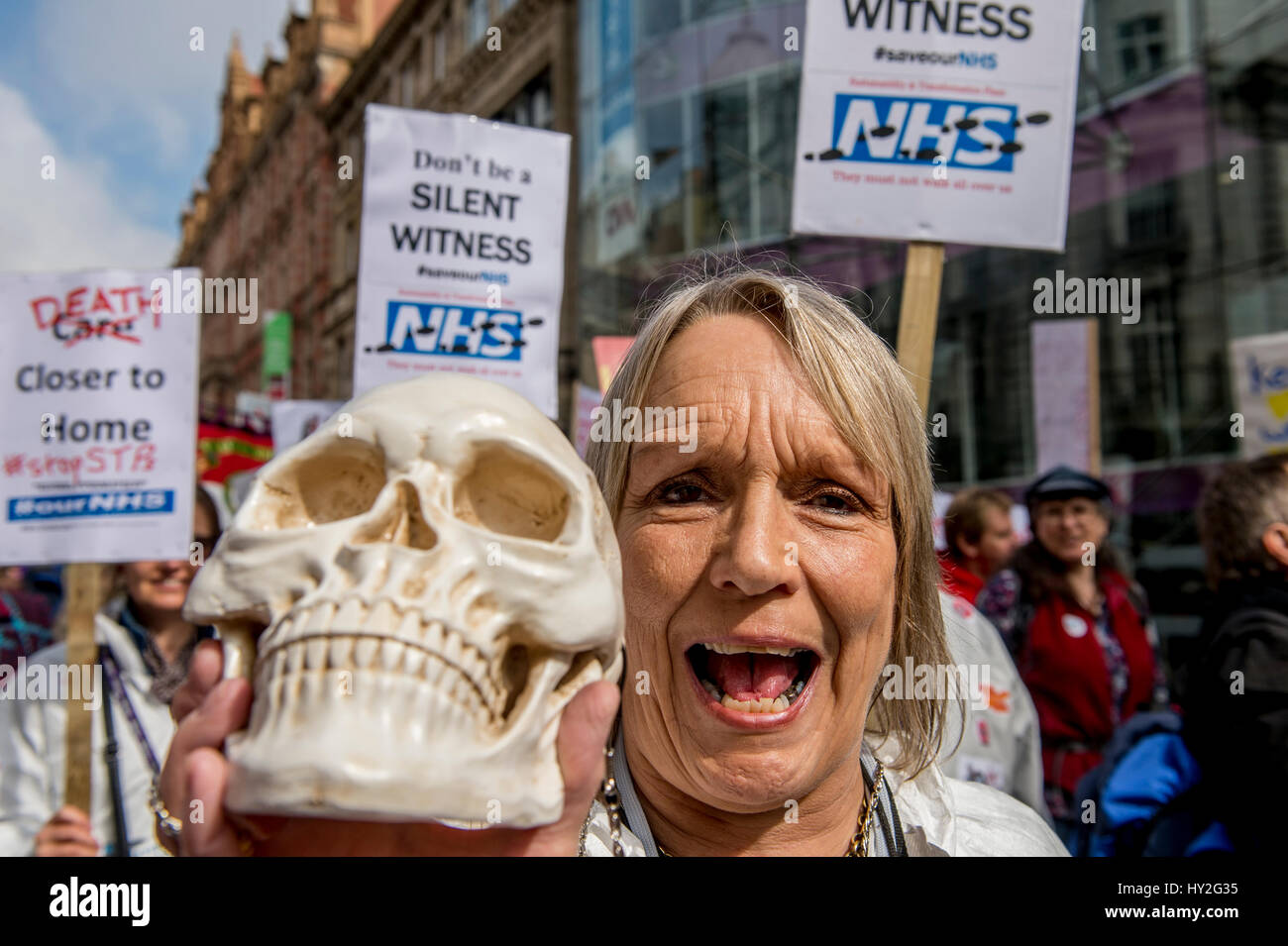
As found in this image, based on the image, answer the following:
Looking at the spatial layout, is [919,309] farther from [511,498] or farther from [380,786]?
[380,786]

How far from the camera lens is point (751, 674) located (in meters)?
1.53

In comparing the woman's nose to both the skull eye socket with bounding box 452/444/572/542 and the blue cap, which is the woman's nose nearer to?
the skull eye socket with bounding box 452/444/572/542

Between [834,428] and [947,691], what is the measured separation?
707mm

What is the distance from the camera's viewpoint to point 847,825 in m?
1.66

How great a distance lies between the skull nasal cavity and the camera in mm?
1183

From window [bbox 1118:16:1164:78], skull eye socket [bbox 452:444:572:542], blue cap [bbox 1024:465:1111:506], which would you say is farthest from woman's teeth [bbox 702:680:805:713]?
window [bbox 1118:16:1164:78]

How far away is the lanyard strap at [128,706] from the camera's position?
3.27 meters

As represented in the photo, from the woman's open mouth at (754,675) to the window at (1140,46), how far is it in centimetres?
1208

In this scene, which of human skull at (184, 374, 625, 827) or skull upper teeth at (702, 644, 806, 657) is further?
skull upper teeth at (702, 644, 806, 657)

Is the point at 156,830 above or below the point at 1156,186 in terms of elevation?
below

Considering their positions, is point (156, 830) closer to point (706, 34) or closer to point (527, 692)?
point (527, 692)

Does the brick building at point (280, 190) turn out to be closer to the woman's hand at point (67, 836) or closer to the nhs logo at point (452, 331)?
the nhs logo at point (452, 331)

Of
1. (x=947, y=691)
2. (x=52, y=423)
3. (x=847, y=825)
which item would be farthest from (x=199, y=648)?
(x=52, y=423)

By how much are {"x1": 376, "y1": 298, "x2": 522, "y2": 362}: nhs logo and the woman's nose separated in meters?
3.01
